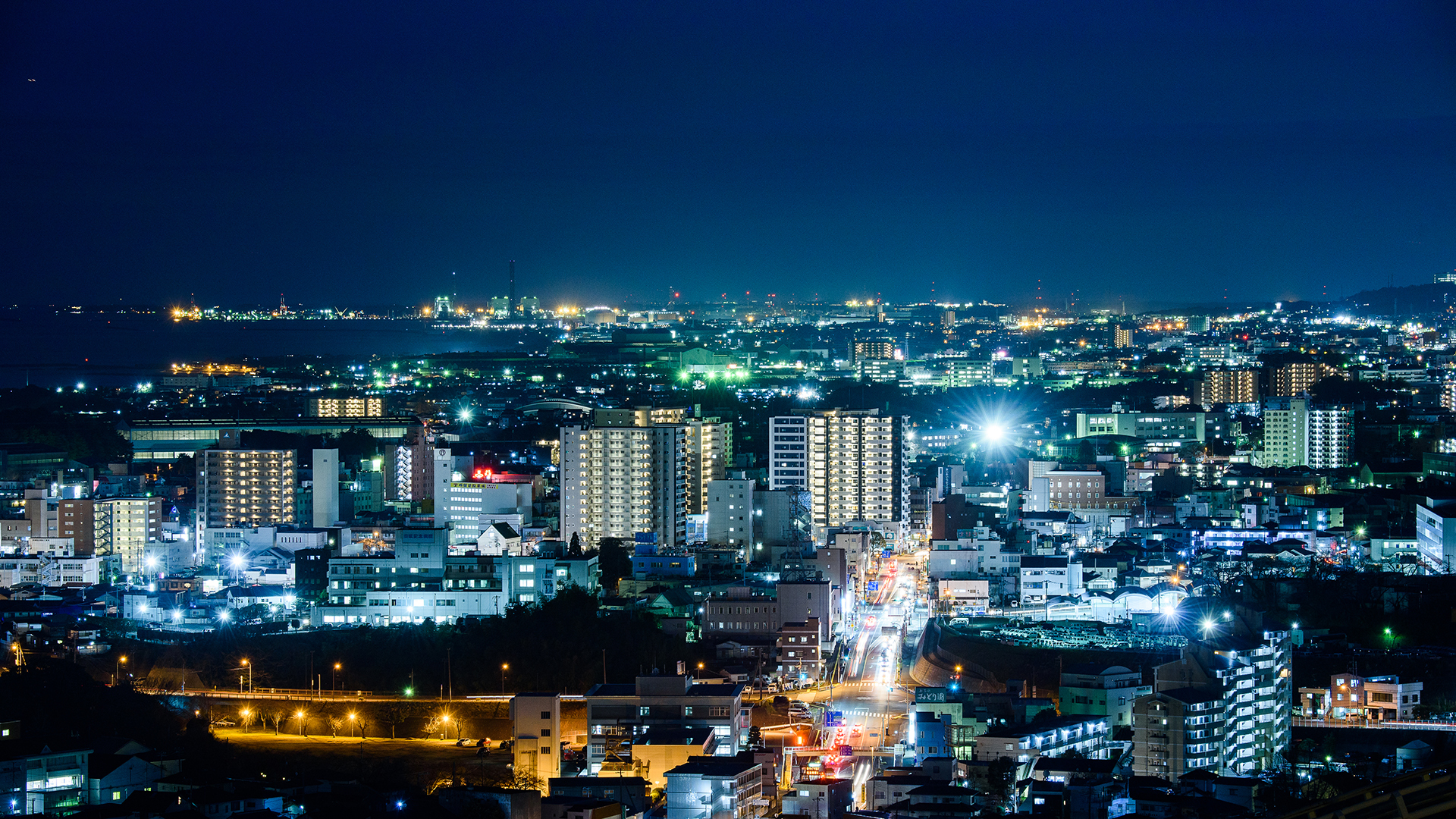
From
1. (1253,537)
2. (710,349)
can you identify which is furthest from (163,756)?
(710,349)

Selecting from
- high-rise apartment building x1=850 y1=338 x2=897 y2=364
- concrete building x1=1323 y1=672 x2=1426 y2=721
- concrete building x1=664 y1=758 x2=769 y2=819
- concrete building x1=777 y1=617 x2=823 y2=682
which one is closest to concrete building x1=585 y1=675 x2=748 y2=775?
concrete building x1=664 y1=758 x2=769 y2=819

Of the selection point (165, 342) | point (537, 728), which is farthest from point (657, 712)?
point (165, 342)

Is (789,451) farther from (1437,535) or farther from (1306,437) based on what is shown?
(1306,437)

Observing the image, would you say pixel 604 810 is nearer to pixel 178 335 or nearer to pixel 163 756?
pixel 163 756

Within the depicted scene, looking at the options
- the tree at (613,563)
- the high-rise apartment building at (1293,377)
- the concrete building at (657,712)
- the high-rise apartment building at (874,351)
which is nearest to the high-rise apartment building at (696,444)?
the tree at (613,563)

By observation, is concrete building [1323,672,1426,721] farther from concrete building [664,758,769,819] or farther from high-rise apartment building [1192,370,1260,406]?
high-rise apartment building [1192,370,1260,406]
